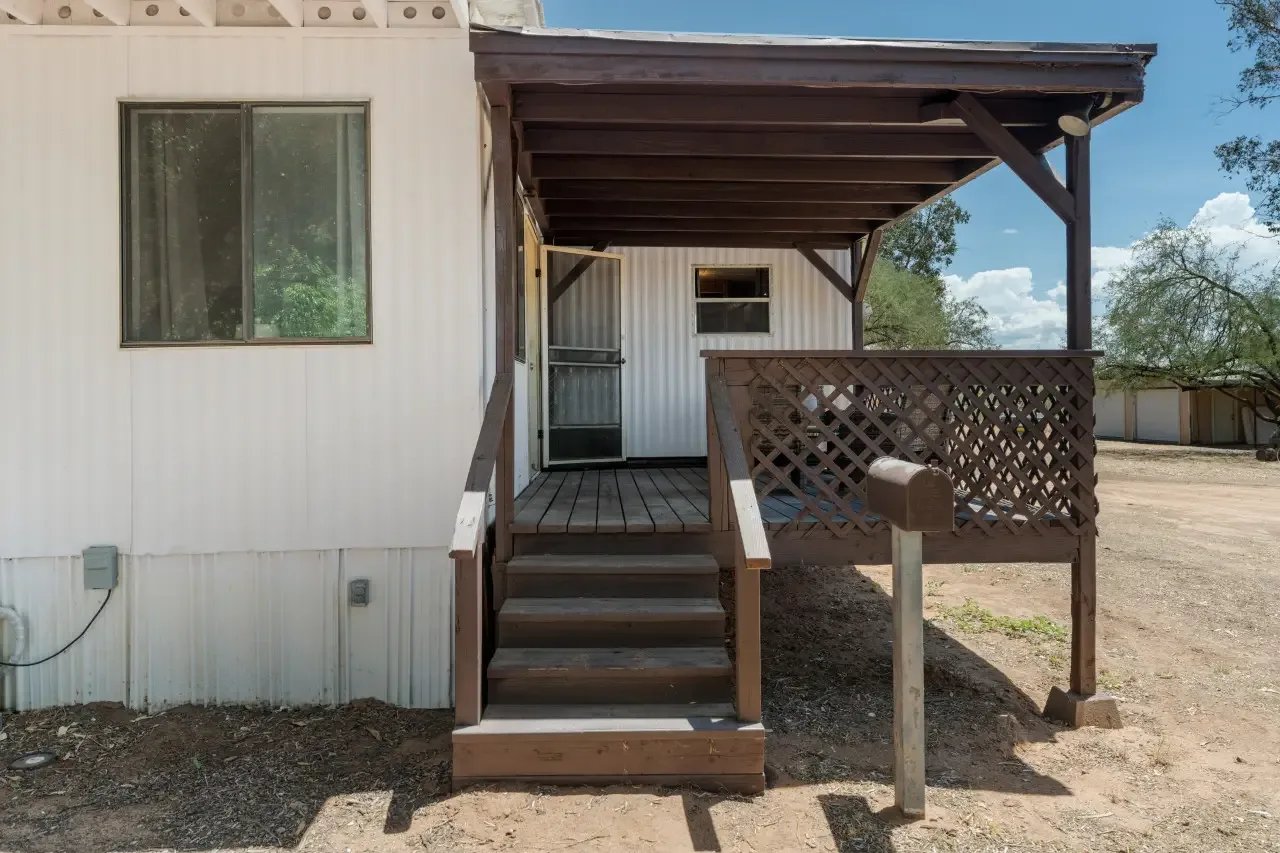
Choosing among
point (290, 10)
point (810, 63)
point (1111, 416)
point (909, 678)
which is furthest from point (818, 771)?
point (1111, 416)

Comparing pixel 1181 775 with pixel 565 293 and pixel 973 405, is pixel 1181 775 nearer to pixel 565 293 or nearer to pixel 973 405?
pixel 973 405

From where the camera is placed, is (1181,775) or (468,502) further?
(1181,775)

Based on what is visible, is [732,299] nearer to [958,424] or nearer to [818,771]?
[958,424]

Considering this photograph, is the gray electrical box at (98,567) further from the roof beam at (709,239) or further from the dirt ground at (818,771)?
the roof beam at (709,239)

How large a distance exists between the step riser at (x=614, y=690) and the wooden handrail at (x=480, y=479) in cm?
68

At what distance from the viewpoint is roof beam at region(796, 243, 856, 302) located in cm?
729

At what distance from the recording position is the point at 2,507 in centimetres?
382

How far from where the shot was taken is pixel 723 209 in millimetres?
6246

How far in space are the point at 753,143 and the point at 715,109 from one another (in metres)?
0.61

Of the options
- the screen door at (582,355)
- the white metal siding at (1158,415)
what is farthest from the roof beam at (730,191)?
the white metal siding at (1158,415)

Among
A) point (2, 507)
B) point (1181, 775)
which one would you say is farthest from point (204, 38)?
point (1181, 775)

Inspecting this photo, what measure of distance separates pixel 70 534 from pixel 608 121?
3490 millimetres

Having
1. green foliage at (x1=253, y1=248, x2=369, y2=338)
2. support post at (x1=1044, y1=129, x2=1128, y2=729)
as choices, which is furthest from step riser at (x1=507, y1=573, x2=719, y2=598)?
support post at (x1=1044, y1=129, x2=1128, y2=729)

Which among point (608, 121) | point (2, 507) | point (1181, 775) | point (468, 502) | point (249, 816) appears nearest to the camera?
point (249, 816)
